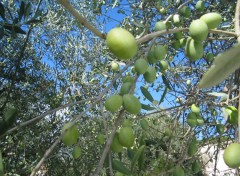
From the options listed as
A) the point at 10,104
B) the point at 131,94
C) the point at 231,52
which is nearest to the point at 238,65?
the point at 231,52

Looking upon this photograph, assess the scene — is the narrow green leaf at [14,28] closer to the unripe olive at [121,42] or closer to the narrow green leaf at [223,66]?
the unripe olive at [121,42]

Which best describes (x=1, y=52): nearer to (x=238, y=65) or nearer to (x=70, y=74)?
(x=70, y=74)

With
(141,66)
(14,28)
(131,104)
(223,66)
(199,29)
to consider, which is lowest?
(223,66)

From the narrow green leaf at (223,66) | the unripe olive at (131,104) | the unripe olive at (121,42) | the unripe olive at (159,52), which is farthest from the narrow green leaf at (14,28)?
the narrow green leaf at (223,66)

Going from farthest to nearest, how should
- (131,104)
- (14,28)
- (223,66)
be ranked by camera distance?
(14,28), (131,104), (223,66)

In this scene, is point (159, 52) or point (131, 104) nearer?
point (131, 104)

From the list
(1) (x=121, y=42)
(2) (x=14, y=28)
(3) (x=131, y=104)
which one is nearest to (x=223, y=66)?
(1) (x=121, y=42)

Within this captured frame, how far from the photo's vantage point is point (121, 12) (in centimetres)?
484

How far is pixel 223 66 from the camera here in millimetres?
690

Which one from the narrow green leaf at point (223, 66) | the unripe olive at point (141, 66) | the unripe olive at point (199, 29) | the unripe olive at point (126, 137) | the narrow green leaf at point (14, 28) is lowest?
the narrow green leaf at point (223, 66)

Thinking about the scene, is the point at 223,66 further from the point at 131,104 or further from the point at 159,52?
the point at 159,52

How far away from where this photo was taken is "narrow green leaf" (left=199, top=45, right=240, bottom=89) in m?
0.68

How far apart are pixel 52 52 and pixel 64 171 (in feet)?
7.29

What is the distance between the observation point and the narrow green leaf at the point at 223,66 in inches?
26.7
